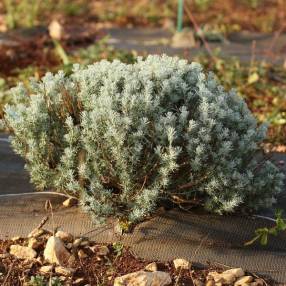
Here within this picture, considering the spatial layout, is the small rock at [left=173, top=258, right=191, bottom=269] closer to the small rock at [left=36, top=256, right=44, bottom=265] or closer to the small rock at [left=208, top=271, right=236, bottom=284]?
the small rock at [left=208, top=271, right=236, bottom=284]

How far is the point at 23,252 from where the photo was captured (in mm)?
3582

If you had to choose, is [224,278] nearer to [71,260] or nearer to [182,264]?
[182,264]

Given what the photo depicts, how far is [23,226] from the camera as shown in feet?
12.4

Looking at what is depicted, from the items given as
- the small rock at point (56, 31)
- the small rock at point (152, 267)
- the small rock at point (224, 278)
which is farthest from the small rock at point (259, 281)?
the small rock at point (56, 31)

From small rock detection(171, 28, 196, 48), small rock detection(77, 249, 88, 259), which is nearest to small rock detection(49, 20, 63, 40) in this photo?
small rock detection(171, 28, 196, 48)

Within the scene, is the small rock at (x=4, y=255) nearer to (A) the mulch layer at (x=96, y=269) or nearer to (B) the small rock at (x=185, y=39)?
(A) the mulch layer at (x=96, y=269)

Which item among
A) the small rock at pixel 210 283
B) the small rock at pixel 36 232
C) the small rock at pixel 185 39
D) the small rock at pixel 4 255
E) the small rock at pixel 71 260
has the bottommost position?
the small rock at pixel 210 283

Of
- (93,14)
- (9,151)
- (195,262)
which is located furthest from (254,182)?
(93,14)

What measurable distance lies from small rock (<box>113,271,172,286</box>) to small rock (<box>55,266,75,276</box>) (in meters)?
0.26

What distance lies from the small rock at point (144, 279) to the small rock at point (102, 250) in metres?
0.27

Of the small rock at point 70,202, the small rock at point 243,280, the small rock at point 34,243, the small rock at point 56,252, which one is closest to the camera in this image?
the small rock at point 243,280

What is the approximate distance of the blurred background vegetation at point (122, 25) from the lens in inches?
262

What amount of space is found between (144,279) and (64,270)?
0.44 metres

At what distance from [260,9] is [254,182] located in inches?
305
